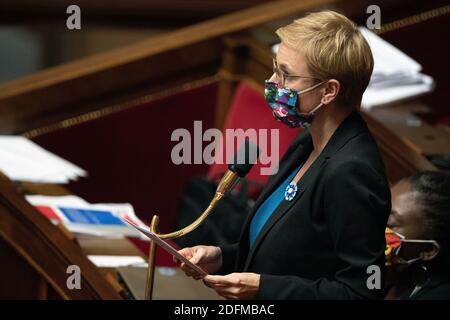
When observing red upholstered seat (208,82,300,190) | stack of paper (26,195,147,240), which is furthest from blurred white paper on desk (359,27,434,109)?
stack of paper (26,195,147,240)

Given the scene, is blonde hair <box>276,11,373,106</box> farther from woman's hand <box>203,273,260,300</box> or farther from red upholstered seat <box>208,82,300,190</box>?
red upholstered seat <box>208,82,300,190</box>

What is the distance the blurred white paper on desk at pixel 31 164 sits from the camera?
7.57 ft

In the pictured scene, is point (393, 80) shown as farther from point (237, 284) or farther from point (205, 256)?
point (237, 284)

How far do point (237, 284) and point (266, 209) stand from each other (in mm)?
164

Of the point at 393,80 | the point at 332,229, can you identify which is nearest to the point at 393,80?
the point at 393,80

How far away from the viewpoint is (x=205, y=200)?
2.32 meters

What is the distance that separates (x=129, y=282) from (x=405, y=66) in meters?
1.03

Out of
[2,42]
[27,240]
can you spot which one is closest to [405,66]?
[27,240]

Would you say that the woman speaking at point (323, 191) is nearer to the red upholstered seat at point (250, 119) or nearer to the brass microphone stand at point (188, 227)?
the brass microphone stand at point (188, 227)

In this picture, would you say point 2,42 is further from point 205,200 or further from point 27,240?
point 27,240

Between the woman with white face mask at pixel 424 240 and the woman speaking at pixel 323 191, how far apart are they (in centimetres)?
32

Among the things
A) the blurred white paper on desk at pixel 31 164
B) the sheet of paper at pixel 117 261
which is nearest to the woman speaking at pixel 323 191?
the sheet of paper at pixel 117 261

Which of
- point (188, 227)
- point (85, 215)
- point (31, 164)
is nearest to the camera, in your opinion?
point (188, 227)

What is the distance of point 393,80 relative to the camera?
2.47 meters
